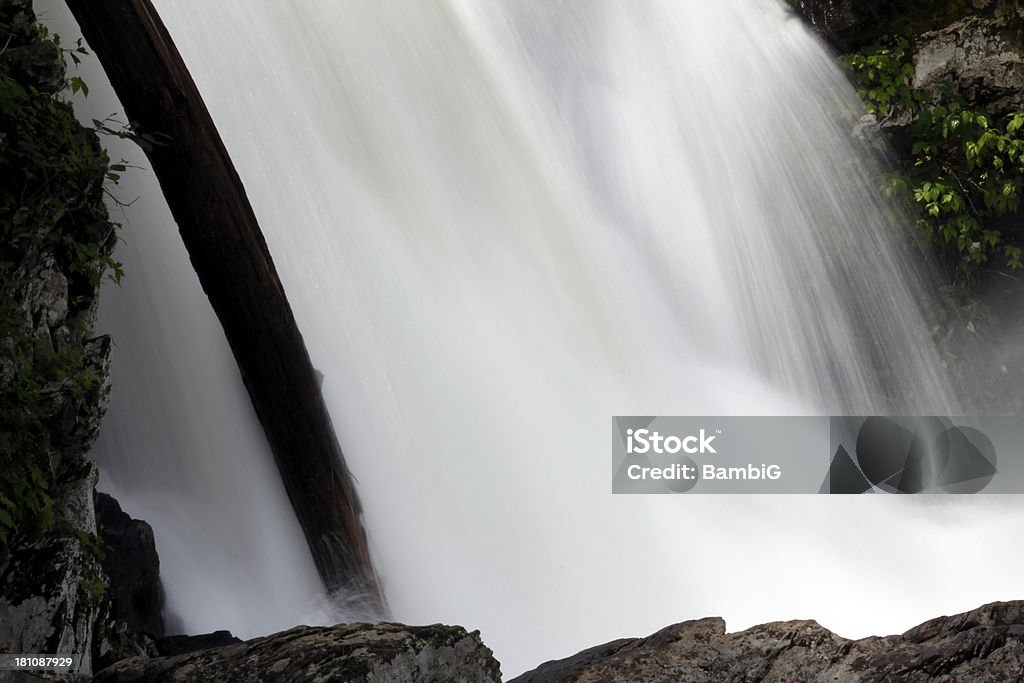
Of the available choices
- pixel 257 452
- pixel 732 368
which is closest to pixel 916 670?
pixel 257 452

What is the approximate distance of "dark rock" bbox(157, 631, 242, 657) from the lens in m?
3.46

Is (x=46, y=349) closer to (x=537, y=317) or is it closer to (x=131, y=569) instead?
(x=131, y=569)

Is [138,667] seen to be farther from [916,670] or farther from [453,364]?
[453,364]

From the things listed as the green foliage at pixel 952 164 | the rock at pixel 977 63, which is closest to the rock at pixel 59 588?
the green foliage at pixel 952 164

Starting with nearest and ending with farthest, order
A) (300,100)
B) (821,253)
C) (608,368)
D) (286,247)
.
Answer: (286,247), (300,100), (608,368), (821,253)

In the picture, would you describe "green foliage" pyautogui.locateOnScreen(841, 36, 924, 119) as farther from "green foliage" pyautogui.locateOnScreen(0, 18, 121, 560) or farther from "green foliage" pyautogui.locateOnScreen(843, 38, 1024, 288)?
"green foliage" pyautogui.locateOnScreen(0, 18, 121, 560)

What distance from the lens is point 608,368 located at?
6.04 metres

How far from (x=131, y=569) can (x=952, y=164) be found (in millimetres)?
6501

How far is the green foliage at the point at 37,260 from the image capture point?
8.88ft

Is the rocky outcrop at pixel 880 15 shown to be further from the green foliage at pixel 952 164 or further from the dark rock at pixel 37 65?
the dark rock at pixel 37 65

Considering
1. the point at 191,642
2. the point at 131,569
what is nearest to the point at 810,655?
the point at 191,642

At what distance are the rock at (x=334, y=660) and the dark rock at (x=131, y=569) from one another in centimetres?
164

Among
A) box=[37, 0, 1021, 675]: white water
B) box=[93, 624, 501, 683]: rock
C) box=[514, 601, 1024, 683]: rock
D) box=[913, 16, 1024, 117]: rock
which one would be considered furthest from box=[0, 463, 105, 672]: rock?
box=[913, 16, 1024, 117]: rock

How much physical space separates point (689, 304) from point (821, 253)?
1.15m
